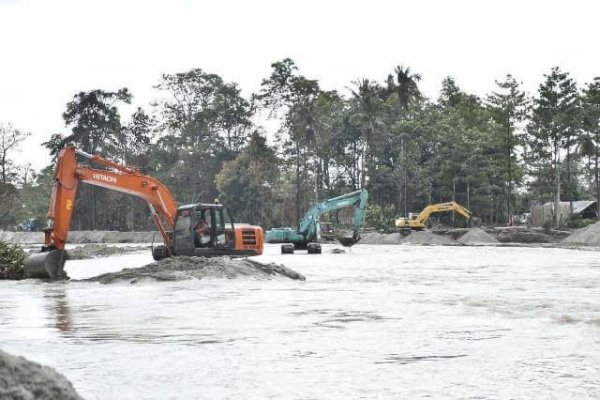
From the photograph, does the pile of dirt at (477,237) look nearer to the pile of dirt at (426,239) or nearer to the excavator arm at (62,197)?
the pile of dirt at (426,239)

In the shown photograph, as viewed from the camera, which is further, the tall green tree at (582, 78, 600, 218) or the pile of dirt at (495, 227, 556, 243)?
the tall green tree at (582, 78, 600, 218)

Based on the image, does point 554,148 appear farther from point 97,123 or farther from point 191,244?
point 191,244

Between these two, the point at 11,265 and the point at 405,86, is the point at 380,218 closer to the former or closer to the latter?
the point at 405,86

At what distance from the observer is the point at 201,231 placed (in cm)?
2897

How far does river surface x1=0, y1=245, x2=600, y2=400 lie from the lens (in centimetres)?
778

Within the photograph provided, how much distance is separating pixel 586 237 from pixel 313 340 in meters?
49.9

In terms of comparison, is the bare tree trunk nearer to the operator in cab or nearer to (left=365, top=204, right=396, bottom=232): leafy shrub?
(left=365, top=204, right=396, bottom=232): leafy shrub

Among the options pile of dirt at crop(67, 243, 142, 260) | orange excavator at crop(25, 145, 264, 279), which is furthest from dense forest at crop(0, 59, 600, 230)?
orange excavator at crop(25, 145, 264, 279)

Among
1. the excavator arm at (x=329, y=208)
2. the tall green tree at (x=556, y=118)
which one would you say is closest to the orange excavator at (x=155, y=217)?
the excavator arm at (x=329, y=208)

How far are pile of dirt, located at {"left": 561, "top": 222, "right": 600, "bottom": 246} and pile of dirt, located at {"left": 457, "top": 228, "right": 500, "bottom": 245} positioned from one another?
7.03m

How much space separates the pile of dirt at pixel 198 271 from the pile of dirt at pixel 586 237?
35.4m

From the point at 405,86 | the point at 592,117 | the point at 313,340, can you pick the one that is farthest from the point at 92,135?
the point at 313,340

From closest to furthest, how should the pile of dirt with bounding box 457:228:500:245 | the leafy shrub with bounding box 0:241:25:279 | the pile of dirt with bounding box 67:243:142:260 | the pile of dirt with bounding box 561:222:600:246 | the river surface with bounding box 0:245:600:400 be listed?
1. the river surface with bounding box 0:245:600:400
2. the leafy shrub with bounding box 0:241:25:279
3. the pile of dirt with bounding box 67:243:142:260
4. the pile of dirt with bounding box 561:222:600:246
5. the pile of dirt with bounding box 457:228:500:245

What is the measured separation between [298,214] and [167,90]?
2952 cm
